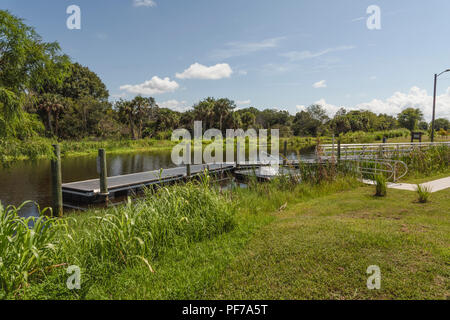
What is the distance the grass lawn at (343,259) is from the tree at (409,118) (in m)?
76.4

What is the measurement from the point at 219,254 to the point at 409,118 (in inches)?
3188

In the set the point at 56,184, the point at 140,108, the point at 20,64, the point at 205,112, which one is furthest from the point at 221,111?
the point at 20,64

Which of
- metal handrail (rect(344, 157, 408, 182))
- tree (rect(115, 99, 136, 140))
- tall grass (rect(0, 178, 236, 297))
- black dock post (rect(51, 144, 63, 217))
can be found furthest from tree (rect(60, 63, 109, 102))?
tall grass (rect(0, 178, 236, 297))

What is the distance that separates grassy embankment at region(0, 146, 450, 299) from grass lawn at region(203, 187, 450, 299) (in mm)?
12

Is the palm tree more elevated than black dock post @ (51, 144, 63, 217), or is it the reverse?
the palm tree

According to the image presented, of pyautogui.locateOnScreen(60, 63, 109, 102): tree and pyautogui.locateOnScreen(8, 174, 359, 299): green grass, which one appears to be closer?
pyautogui.locateOnScreen(8, 174, 359, 299): green grass

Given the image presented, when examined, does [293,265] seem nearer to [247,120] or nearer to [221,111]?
[221,111]

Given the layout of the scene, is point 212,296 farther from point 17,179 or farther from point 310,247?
point 17,179

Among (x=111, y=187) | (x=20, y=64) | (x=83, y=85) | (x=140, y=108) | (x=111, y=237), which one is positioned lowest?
(x=111, y=187)

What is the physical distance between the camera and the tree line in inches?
211

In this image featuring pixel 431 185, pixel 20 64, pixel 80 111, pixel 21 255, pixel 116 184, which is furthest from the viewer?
pixel 80 111

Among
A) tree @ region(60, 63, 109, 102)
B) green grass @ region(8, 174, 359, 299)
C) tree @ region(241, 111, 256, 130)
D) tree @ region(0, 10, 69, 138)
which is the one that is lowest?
green grass @ region(8, 174, 359, 299)

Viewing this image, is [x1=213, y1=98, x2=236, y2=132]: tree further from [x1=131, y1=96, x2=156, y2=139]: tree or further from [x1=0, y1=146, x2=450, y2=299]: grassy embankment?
[x1=0, y1=146, x2=450, y2=299]: grassy embankment

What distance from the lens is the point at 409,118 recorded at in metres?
70.4
